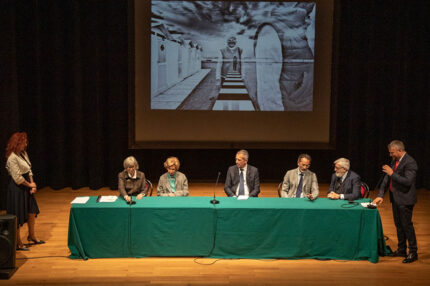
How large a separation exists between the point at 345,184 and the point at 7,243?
3603mm

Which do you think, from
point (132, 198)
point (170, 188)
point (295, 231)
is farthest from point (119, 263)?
point (295, 231)

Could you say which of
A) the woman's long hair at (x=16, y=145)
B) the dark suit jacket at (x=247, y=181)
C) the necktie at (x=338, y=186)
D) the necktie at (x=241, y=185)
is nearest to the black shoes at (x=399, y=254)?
the necktie at (x=338, y=186)

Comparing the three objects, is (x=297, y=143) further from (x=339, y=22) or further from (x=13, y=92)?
(x=13, y=92)

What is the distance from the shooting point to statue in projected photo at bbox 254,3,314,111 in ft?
25.6

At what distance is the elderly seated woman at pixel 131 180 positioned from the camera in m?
5.20

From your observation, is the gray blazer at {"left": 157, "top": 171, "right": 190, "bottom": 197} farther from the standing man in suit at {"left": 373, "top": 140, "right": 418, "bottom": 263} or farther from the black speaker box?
the standing man in suit at {"left": 373, "top": 140, "right": 418, "bottom": 263}

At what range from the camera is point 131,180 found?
5.31 metres

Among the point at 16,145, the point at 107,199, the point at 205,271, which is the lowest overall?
the point at 205,271

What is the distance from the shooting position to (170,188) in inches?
214

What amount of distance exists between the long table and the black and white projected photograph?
11.4ft

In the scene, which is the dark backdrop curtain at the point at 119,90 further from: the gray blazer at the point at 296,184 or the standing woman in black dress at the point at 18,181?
the gray blazer at the point at 296,184

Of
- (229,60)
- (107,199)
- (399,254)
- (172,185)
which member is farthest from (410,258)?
(229,60)

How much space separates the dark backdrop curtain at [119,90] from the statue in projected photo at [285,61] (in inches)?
21.5

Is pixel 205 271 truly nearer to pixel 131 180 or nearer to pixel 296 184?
pixel 131 180
